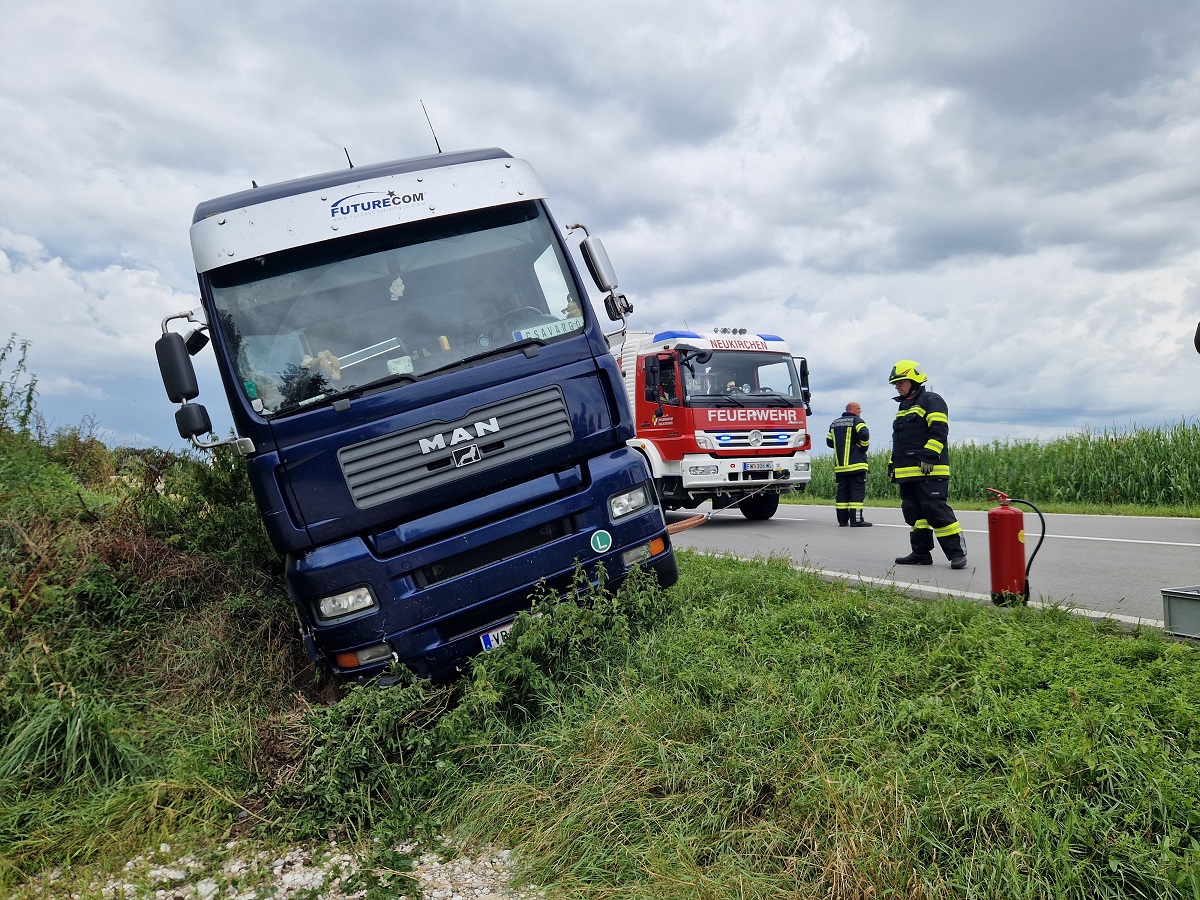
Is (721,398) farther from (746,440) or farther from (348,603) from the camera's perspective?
(348,603)

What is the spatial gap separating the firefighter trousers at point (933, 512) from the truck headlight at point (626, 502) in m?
3.64

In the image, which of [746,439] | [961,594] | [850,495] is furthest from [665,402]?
[961,594]

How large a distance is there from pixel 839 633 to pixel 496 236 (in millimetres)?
3086

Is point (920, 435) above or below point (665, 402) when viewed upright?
below

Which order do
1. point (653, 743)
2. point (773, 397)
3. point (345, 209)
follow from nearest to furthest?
1. point (653, 743)
2. point (345, 209)
3. point (773, 397)

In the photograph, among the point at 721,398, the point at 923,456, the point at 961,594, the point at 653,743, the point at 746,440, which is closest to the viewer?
the point at 653,743

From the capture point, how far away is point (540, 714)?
15.6 ft

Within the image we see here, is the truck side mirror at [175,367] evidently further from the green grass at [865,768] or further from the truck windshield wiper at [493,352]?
the green grass at [865,768]

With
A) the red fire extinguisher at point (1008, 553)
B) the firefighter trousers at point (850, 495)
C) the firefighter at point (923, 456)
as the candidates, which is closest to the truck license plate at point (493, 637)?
the red fire extinguisher at point (1008, 553)

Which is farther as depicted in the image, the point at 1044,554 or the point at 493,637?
the point at 1044,554

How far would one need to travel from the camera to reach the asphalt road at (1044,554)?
23.3 feet

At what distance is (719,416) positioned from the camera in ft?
43.5

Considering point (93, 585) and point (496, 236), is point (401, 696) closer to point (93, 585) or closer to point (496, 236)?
point (496, 236)

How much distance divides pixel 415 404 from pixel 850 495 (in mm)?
A: 9817
